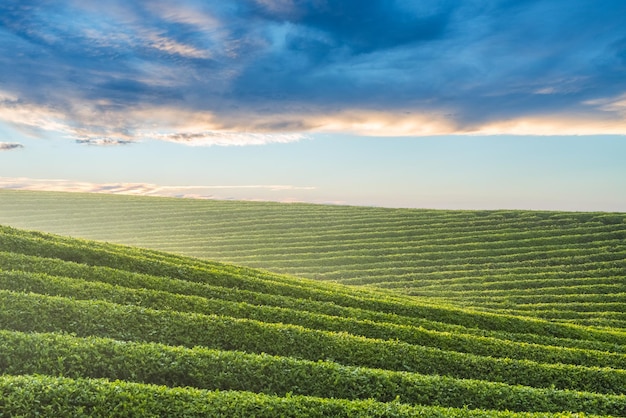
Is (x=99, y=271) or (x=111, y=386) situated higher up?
Result: (x=99, y=271)

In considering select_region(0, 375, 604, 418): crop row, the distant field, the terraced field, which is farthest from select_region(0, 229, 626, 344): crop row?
select_region(0, 375, 604, 418): crop row

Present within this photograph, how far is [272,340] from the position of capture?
12.0 metres

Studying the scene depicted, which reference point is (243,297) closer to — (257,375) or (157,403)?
(257,375)

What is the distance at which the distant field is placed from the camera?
81.7 ft

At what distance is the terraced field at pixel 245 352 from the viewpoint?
28.3ft

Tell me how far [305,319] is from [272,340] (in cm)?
240

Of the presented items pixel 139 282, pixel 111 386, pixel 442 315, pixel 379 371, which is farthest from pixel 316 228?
pixel 111 386

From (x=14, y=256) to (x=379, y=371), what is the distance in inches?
431

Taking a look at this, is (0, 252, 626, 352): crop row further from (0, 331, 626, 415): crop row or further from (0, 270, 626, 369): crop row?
(0, 331, 626, 415): crop row

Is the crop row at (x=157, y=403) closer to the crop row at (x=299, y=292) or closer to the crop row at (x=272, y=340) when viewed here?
the crop row at (x=272, y=340)

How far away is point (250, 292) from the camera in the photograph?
15.9 m

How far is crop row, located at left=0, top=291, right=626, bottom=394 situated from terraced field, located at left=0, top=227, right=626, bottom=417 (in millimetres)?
40

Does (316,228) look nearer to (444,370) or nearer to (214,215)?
(214,215)

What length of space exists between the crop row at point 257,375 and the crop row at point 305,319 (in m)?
2.68
